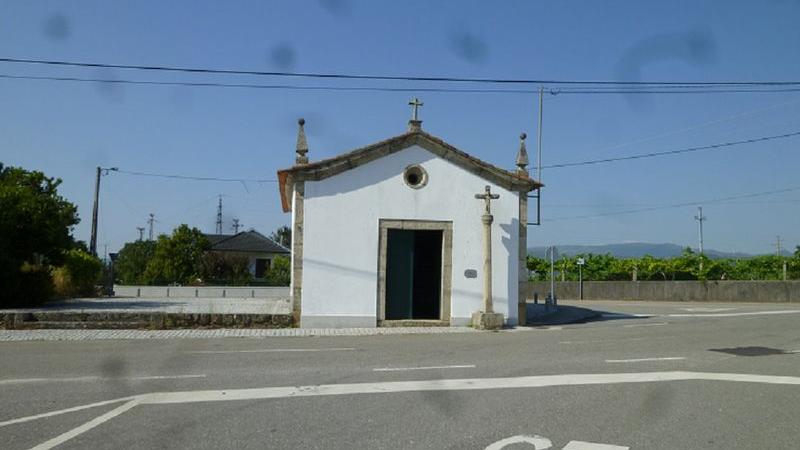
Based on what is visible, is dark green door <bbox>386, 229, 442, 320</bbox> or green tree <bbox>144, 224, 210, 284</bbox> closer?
dark green door <bbox>386, 229, 442, 320</bbox>

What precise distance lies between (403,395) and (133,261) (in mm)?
67342

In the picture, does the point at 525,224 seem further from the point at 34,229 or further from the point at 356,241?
the point at 34,229

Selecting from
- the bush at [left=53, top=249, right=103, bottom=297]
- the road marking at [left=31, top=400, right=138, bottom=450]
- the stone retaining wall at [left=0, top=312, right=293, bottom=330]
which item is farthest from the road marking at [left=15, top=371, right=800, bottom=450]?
the bush at [left=53, top=249, right=103, bottom=297]

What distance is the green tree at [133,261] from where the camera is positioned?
6500cm

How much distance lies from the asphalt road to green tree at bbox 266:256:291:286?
30.3 m

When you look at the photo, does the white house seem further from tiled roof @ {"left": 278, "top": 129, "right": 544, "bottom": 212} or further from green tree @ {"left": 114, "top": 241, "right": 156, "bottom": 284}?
green tree @ {"left": 114, "top": 241, "right": 156, "bottom": 284}

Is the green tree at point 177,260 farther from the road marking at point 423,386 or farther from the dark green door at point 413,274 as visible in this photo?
the road marking at point 423,386

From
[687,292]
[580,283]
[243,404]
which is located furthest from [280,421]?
[580,283]

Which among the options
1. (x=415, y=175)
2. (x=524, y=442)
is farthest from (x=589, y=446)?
(x=415, y=175)

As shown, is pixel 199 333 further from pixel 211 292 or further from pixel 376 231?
pixel 211 292

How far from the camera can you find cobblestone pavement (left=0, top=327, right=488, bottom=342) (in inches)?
602

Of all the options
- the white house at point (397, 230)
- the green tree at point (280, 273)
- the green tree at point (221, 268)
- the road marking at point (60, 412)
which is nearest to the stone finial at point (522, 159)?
the white house at point (397, 230)

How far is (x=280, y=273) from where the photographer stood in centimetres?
4553

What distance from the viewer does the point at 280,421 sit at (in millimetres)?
A: 6680
